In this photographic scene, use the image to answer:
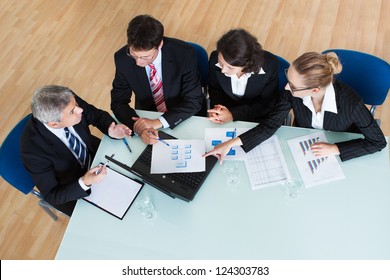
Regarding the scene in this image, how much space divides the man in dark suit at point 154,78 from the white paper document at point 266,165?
50 cm

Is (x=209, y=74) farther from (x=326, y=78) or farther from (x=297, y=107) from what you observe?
(x=326, y=78)

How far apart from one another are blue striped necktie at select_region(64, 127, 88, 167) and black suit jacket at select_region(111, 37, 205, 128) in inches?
11.9

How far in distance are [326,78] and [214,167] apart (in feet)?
2.51

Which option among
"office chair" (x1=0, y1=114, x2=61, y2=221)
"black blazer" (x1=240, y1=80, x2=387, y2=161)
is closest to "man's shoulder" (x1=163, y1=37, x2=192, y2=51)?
"black blazer" (x1=240, y1=80, x2=387, y2=161)

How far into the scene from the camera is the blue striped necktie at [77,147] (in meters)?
2.03

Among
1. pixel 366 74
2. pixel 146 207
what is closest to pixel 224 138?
pixel 146 207

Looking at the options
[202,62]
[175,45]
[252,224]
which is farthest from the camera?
[202,62]

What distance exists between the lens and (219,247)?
1645 millimetres

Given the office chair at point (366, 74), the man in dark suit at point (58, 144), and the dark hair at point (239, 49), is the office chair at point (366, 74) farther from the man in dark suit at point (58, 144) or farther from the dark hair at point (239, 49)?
the man in dark suit at point (58, 144)

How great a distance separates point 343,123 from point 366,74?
485 mm

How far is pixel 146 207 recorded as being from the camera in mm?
1760

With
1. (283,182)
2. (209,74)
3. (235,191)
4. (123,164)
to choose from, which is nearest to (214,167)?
(235,191)

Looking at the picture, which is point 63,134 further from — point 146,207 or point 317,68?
point 317,68

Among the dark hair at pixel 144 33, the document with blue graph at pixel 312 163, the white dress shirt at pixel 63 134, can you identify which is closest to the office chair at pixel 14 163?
the white dress shirt at pixel 63 134
